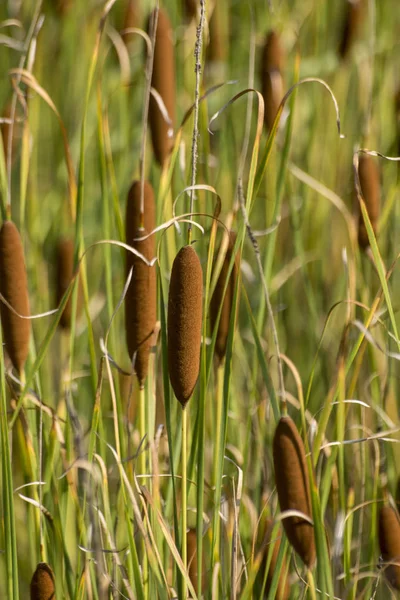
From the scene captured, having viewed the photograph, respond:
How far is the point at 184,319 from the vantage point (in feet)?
2.23

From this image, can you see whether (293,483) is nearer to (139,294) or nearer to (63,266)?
(139,294)

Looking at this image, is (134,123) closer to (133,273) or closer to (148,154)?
(148,154)

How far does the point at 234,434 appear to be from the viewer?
1.25 metres

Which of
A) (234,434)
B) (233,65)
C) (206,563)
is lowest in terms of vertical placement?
(206,563)

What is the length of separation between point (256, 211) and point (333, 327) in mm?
356

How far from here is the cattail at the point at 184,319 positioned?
67 cm

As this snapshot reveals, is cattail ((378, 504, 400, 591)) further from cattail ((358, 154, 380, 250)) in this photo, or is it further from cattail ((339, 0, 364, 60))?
cattail ((339, 0, 364, 60))

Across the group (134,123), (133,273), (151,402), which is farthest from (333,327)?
(133,273)

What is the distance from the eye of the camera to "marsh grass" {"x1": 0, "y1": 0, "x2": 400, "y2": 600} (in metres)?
0.81

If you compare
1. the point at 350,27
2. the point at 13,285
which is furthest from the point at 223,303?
the point at 350,27

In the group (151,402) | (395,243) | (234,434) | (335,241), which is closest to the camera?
(151,402)

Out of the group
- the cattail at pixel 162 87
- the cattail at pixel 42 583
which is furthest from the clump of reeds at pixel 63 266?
the cattail at pixel 42 583

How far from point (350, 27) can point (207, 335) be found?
646mm

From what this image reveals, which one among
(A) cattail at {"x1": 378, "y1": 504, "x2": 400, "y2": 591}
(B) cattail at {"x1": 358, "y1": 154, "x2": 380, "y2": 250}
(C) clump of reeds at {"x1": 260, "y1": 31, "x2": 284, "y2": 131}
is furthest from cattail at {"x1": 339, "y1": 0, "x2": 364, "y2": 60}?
(A) cattail at {"x1": 378, "y1": 504, "x2": 400, "y2": 591}
